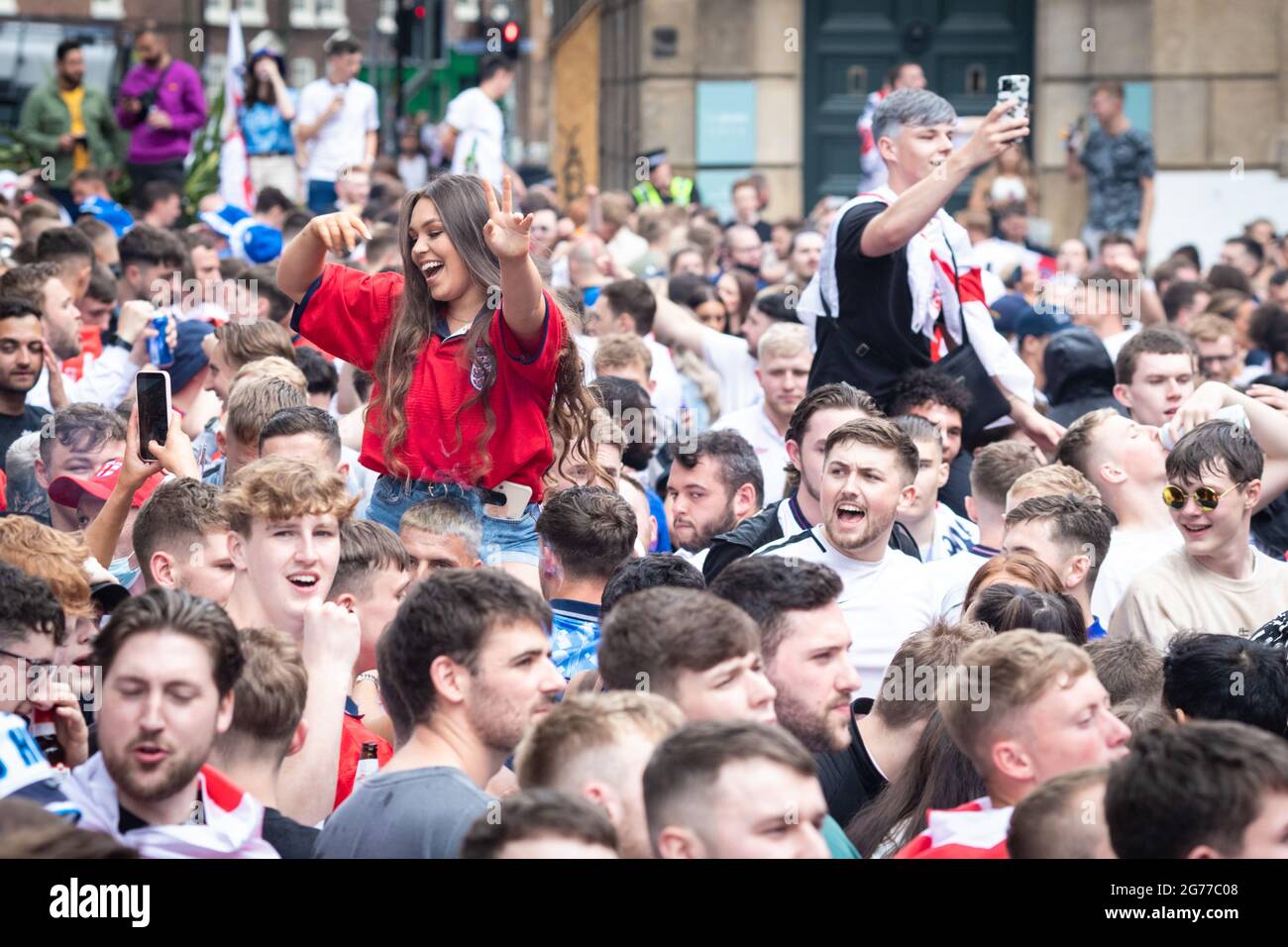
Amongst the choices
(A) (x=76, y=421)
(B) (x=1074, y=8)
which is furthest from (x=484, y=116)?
(A) (x=76, y=421)

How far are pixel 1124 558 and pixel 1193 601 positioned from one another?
0.64 metres

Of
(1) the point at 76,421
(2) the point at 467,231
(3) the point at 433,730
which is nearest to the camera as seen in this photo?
(3) the point at 433,730

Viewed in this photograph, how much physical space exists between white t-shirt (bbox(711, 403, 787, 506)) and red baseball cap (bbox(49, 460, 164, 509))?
9.36 feet

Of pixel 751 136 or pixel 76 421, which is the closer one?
pixel 76 421

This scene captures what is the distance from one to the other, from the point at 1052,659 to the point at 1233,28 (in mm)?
16328

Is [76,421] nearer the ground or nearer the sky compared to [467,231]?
nearer the ground

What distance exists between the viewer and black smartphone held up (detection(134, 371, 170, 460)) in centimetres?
567

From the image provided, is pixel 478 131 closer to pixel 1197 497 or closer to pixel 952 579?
pixel 952 579

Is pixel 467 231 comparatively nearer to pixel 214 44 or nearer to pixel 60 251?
pixel 60 251

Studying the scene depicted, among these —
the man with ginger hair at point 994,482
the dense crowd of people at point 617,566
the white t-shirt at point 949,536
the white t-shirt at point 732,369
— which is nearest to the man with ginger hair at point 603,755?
the dense crowd of people at point 617,566

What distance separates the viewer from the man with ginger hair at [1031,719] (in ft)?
14.0

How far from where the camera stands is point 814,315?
25.2 ft

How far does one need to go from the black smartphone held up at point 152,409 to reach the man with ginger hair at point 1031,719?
2.56 m

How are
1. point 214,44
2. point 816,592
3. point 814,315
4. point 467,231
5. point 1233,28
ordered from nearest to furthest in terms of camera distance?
point 816,592 → point 467,231 → point 814,315 → point 1233,28 → point 214,44
